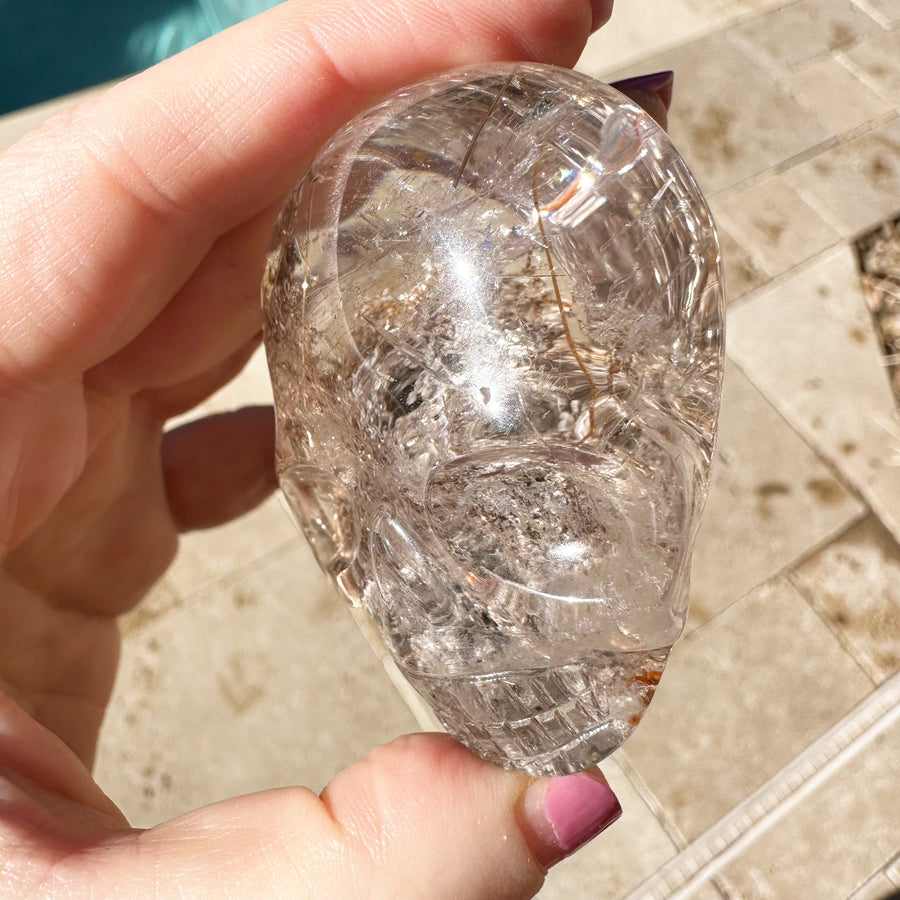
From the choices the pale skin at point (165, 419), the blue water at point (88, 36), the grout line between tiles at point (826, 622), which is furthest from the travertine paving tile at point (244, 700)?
the blue water at point (88, 36)

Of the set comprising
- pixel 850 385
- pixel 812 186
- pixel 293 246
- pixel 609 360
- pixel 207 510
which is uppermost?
pixel 293 246

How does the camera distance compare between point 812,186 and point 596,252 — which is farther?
point 812,186

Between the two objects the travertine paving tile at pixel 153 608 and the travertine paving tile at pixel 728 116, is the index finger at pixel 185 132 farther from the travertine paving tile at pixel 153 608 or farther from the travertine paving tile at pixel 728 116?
the travertine paving tile at pixel 728 116

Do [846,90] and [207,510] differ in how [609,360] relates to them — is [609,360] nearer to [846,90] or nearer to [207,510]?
[207,510]

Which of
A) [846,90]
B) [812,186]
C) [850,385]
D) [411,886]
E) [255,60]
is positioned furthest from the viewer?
[846,90]

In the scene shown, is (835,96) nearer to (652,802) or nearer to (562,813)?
(652,802)

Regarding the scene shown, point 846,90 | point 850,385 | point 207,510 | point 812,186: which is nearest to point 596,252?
point 207,510
